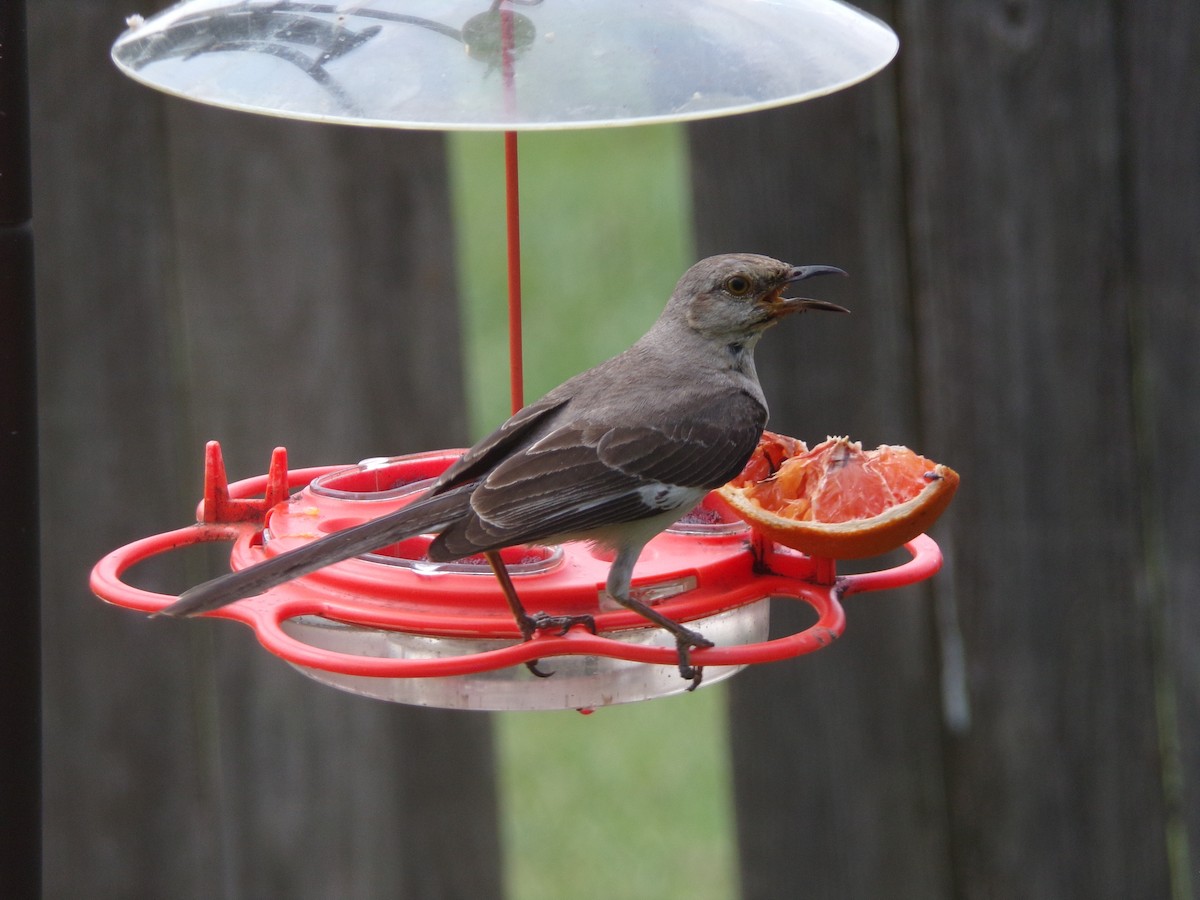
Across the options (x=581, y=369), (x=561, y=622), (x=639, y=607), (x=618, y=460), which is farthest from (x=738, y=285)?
(x=581, y=369)

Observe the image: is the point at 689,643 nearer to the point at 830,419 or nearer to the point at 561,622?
the point at 561,622

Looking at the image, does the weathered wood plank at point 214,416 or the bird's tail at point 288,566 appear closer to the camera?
the bird's tail at point 288,566

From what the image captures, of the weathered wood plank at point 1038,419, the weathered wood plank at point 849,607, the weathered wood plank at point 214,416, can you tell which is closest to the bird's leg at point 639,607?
the weathered wood plank at point 849,607

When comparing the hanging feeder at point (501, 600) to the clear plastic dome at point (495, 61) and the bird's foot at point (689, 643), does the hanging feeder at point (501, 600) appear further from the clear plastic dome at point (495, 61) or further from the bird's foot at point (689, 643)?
the clear plastic dome at point (495, 61)

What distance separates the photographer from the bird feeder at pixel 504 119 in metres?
2.67

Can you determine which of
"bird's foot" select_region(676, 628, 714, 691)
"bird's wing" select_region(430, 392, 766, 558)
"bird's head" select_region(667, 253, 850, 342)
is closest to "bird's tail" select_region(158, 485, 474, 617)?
"bird's wing" select_region(430, 392, 766, 558)

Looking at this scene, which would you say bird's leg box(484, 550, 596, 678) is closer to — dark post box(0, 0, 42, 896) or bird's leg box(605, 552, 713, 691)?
bird's leg box(605, 552, 713, 691)

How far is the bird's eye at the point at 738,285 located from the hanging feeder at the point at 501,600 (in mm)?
528

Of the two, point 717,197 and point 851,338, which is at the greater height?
point 717,197

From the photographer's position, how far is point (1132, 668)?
14.4 ft

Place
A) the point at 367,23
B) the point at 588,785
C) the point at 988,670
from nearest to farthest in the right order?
the point at 367,23
the point at 988,670
the point at 588,785

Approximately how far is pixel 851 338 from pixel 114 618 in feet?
7.80

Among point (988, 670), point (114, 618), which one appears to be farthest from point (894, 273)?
point (114, 618)

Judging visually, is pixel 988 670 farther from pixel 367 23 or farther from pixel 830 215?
pixel 367 23
